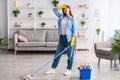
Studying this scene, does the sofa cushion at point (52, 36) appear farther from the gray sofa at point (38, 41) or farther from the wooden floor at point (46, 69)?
the wooden floor at point (46, 69)

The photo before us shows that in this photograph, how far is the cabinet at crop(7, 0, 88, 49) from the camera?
9828 millimetres

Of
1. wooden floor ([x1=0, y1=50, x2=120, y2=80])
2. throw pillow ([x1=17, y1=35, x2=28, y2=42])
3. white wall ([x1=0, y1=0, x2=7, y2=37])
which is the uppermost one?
white wall ([x1=0, y1=0, x2=7, y2=37])

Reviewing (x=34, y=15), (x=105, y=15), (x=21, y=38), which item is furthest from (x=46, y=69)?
(x=105, y=15)

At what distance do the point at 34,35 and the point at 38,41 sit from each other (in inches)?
10.5

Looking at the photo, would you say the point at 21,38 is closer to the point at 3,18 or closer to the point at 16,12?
the point at 16,12

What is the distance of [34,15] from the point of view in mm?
9891

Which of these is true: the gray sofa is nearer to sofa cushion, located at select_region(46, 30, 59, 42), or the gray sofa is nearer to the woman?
A: sofa cushion, located at select_region(46, 30, 59, 42)

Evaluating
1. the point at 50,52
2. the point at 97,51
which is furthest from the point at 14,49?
the point at 97,51

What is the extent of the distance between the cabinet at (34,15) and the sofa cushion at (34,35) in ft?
0.78

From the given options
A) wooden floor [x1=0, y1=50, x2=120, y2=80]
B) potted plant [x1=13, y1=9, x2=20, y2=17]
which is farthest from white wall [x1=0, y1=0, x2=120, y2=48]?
wooden floor [x1=0, y1=50, x2=120, y2=80]

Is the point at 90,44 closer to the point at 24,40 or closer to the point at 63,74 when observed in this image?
the point at 24,40

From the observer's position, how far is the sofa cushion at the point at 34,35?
9.54 m

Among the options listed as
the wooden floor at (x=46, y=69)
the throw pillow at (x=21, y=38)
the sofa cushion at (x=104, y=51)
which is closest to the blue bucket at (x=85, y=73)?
the wooden floor at (x=46, y=69)

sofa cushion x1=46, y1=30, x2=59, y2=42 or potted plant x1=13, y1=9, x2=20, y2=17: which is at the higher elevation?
potted plant x1=13, y1=9, x2=20, y2=17
